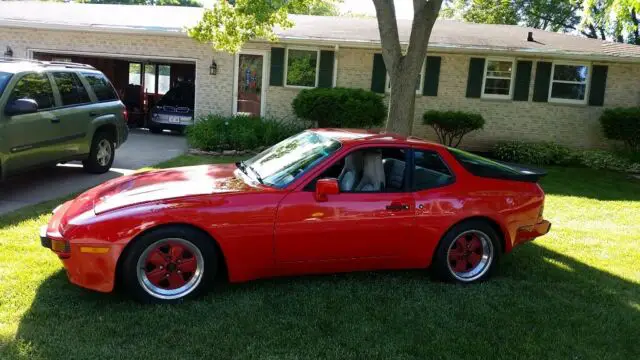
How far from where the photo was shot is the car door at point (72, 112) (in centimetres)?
816

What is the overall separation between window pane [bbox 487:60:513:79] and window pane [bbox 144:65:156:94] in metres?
11.6

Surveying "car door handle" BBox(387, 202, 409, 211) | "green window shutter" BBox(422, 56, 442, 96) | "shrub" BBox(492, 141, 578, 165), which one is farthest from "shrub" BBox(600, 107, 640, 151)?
"car door handle" BBox(387, 202, 409, 211)

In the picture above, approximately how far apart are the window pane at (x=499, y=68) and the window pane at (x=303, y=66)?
5152 mm

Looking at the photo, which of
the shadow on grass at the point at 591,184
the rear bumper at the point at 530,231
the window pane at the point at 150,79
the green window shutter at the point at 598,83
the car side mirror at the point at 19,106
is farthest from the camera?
the window pane at the point at 150,79

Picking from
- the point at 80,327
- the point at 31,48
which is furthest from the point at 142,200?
the point at 31,48

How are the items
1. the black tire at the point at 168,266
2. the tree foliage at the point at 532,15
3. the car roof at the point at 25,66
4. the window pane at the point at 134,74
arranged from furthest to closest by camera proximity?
the tree foliage at the point at 532,15 < the window pane at the point at 134,74 < the car roof at the point at 25,66 < the black tire at the point at 168,266

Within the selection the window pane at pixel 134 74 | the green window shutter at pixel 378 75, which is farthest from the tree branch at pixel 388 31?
the window pane at pixel 134 74

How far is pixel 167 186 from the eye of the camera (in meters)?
4.50

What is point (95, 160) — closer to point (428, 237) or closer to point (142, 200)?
point (142, 200)

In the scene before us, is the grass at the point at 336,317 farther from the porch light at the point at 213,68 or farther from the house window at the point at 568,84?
the house window at the point at 568,84

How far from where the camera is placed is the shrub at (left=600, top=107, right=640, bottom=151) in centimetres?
1467

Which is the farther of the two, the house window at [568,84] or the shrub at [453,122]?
the house window at [568,84]

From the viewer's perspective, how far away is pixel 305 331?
381cm

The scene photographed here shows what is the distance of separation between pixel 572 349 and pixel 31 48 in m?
17.4
